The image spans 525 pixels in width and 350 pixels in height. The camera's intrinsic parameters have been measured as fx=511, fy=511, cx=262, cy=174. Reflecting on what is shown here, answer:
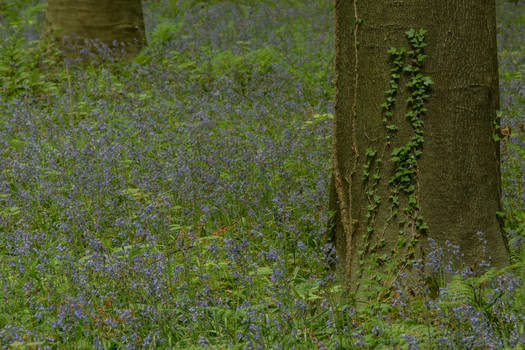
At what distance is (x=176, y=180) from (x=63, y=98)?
314 cm

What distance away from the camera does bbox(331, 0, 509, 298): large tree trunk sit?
307cm

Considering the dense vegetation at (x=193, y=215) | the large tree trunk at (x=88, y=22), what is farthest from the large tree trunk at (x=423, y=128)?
the large tree trunk at (x=88, y=22)

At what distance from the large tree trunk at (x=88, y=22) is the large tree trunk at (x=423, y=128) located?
6.12 metres

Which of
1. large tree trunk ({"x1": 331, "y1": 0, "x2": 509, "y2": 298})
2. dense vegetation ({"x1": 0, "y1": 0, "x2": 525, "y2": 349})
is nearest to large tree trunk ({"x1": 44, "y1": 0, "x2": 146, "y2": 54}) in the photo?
dense vegetation ({"x1": 0, "y1": 0, "x2": 525, "y2": 349})

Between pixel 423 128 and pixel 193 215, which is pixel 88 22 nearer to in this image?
pixel 193 215

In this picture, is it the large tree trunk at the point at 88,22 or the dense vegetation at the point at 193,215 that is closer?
the dense vegetation at the point at 193,215

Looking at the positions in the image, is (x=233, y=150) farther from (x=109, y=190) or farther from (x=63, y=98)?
(x=63, y=98)

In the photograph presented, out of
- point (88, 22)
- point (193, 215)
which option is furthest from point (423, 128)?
point (88, 22)

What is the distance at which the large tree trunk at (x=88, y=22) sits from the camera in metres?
8.36

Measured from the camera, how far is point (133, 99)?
22.8ft

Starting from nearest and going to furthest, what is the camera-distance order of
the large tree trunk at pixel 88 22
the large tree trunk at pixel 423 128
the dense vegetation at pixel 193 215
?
the dense vegetation at pixel 193 215 → the large tree trunk at pixel 423 128 → the large tree trunk at pixel 88 22

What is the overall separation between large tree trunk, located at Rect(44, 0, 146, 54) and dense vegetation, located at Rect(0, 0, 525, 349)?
419mm

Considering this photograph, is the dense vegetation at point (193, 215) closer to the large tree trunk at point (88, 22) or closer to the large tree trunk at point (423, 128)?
the large tree trunk at point (423, 128)

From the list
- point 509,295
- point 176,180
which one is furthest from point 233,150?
point 509,295
